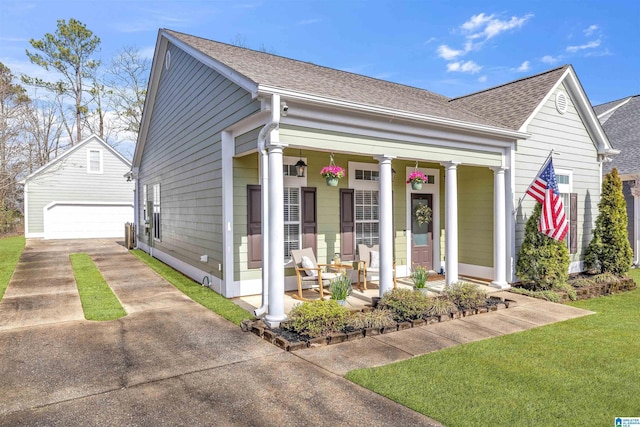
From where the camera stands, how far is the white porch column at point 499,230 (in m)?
8.16

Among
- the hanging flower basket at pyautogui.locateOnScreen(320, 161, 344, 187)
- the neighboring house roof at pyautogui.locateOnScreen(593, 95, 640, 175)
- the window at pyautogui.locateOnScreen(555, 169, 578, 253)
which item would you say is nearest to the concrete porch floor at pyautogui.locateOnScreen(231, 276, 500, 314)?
the hanging flower basket at pyautogui.locateOnScreen(320, 161, 344, 187)

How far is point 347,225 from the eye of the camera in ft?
27.9

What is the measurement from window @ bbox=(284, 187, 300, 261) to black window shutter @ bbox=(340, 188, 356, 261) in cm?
105

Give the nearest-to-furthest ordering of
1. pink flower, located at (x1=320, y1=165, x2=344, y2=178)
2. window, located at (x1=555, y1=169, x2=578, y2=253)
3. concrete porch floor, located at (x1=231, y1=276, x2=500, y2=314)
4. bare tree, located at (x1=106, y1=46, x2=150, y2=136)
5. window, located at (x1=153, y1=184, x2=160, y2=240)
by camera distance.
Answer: concrete porch floor, located at (x1=231, y1=276, x2=500, y2=314) < pink flower, located at (x1=320, y1=165, x2=344, y2=178) < window, located at (x1=555, y1=169, x2=578, y2=253) < window, located at (x1=153, y1=184, x2=160, y2=240) < bare tree, located at (x1=106, y1=46, x2=150, y2=136)

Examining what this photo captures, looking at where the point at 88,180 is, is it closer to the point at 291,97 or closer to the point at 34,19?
the point at 34,19

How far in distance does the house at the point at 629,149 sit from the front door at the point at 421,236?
671cm

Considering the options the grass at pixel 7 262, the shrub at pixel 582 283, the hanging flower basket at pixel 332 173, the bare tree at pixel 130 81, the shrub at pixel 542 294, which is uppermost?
the bare tree at pixel 130 81

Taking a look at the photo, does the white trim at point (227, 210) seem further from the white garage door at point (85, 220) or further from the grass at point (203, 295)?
the white garage door at point (85, 220)

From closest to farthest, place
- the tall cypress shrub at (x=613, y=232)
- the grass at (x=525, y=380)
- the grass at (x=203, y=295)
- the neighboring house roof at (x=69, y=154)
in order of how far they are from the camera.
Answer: the grass at (x=525, y=380), the grass at (x=203, y=295), the tall cypress shrub at (x=613, y=232), the neighboring house roof at (x=69, y=154)

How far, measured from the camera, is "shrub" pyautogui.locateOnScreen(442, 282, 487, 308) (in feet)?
21.3

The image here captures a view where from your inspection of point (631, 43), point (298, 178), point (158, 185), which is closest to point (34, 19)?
point (158, 185)

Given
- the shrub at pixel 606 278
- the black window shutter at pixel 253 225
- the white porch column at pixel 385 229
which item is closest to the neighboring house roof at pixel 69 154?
the black window shutter at pixel 253 225

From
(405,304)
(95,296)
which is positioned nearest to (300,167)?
(405,304)

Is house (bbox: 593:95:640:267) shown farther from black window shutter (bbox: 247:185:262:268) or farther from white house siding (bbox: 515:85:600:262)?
A: black window shutter (bbox: 247:185:262:268)
